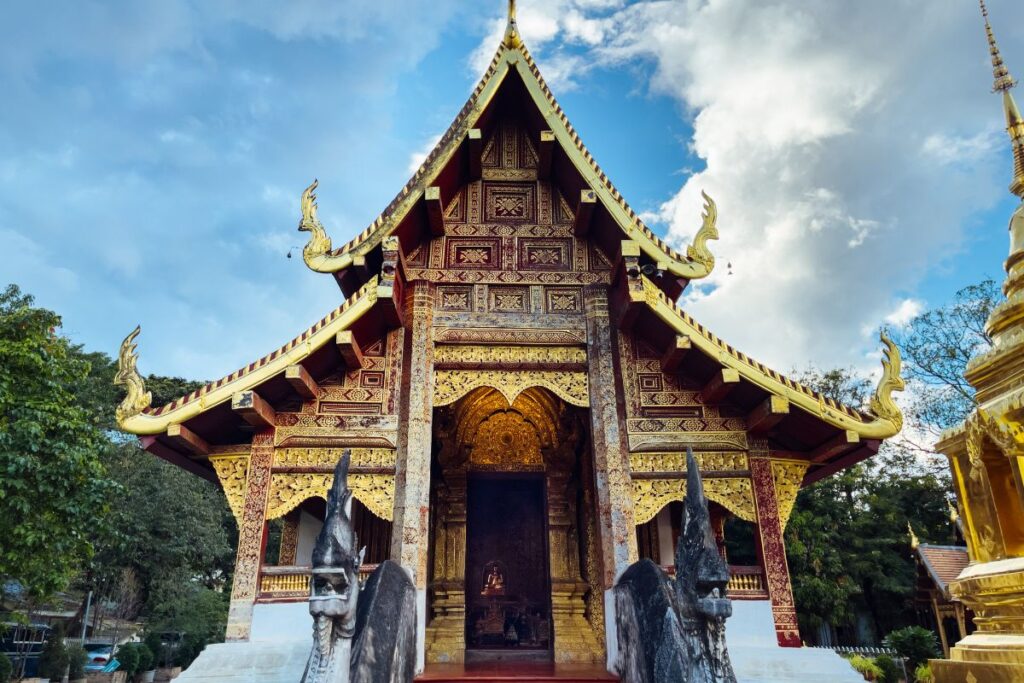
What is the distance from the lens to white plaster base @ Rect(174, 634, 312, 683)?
5410 mm

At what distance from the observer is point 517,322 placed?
7.16 metres

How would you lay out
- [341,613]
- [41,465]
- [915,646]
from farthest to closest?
Answer: [915,646] → [41,465] → [341,613]

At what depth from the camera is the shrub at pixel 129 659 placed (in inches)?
720

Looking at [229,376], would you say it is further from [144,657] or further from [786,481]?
[144,657]

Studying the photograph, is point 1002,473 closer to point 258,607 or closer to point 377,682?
point 377,682

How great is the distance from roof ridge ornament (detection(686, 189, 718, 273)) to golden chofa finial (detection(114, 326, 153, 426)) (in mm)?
5452

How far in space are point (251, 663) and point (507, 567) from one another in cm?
442

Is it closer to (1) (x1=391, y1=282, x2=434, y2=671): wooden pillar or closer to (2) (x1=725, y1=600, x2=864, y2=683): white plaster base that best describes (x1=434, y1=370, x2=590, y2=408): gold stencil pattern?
(1) (x1=391, y1=282, x2=434, y2=671): wooden pillar

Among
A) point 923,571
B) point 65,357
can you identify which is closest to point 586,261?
point 65,357

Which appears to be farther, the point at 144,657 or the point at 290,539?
the point at 144,657

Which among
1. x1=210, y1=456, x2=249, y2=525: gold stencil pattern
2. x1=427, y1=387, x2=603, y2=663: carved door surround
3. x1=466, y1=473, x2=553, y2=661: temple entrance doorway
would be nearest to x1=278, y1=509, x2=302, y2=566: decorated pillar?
x1=210, y1=456, x2=249, y2=525: gold stencil pattern

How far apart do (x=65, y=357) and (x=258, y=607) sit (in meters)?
7.60

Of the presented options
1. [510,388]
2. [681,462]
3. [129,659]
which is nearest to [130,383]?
[510,388]

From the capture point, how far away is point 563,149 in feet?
24.3
